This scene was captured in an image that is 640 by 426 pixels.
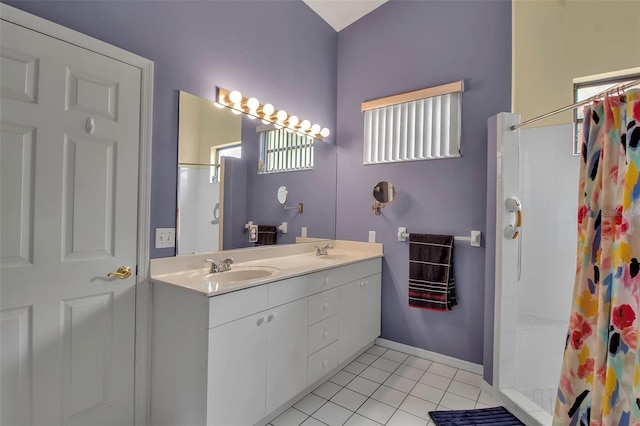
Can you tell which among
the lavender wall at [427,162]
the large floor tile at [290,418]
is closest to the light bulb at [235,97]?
the lavender wall at [427,162]

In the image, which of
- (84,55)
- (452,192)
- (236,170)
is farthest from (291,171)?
(84,55)

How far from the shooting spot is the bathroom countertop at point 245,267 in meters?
1.52

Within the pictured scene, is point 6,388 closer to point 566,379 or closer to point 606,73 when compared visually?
point 566,379

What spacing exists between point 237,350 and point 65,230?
38.7 inches

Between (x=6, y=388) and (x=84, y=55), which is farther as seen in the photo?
(x=84, y=55)

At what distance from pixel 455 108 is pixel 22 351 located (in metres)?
3.02

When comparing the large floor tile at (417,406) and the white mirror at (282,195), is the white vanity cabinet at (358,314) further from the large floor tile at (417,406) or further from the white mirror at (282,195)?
the white mirror at (282,195)

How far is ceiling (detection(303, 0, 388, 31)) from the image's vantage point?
2.77 m

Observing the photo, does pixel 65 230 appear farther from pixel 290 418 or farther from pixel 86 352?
pixel 290 418

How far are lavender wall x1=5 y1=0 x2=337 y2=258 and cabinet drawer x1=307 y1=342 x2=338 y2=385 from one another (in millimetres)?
1132

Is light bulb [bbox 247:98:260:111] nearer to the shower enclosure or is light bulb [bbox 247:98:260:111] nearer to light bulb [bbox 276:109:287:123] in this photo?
light bulb [bbox 276:109:287:123]

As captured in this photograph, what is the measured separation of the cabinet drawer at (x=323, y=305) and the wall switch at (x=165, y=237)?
918 mm

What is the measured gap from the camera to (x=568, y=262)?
2.31 m

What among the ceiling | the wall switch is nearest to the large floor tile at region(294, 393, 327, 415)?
the wall switch
